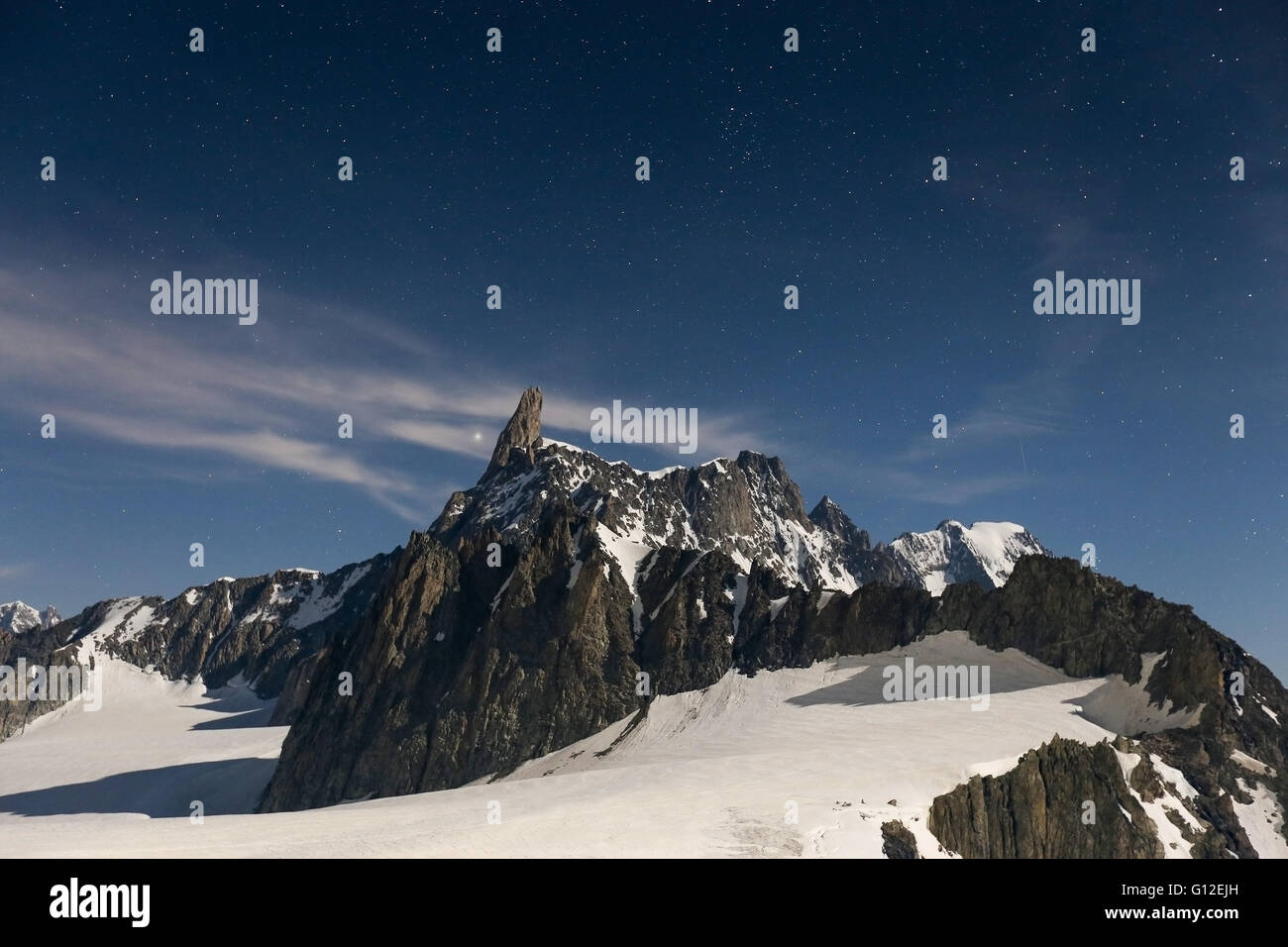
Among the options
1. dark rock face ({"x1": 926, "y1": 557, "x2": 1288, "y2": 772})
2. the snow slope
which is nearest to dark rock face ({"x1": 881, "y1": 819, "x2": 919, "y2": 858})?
the snow slope

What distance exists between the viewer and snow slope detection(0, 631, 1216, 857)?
138 feet

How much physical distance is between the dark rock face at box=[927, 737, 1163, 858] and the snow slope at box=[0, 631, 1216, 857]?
1648 mm

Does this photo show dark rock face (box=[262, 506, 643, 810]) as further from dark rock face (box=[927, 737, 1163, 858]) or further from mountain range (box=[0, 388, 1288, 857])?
dark rock face (box=[927, 737, 1163, 858])

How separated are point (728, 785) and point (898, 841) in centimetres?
1302

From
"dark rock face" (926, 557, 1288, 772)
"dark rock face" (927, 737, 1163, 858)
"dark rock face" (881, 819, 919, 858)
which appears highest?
"dark rock face" (926, 557, 1288, 772)

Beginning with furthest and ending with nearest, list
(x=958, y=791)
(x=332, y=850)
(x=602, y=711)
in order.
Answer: (x=602, y=711) < (x=958, y=791) < (x=332, y=850)

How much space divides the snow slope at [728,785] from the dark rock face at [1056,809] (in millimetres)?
1648

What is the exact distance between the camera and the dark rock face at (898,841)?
145 ft

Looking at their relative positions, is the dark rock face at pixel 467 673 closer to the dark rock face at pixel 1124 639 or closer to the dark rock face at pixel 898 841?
the dark rock face at pixel 1124 639

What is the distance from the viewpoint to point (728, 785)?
55625 mm
